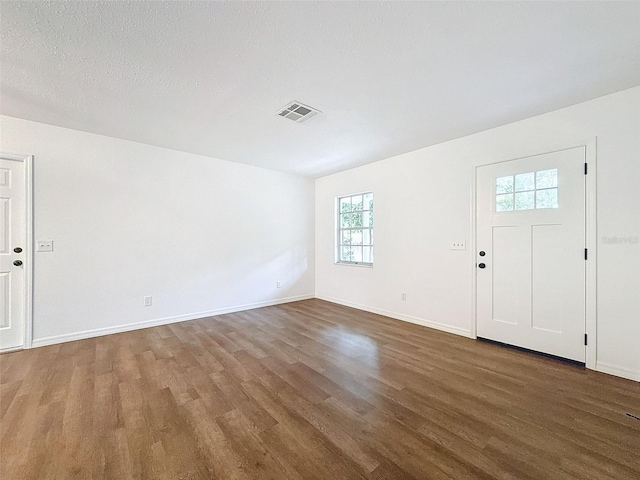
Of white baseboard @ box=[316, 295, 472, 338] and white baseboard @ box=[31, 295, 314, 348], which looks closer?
white baseboard @ box=[31, 295, 314, 348]

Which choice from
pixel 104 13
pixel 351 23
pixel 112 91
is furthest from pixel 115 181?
pixel 351 23

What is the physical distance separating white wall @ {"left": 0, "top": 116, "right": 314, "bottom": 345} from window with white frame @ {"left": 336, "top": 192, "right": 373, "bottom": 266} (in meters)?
1.12

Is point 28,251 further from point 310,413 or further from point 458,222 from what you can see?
point 458,222

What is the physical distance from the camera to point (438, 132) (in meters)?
3.21

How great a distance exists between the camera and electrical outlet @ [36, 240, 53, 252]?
300cm

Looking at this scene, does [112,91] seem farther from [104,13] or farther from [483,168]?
[483,168]

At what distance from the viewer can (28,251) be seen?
293 centimetres

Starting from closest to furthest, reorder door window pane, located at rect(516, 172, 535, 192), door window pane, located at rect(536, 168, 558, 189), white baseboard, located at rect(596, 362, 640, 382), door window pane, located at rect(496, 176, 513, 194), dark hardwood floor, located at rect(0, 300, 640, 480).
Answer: dark hardwood floor, located at rect(0, 300, 640, 480) < white baseboard, located at rect(596, 362, 640, 382) < door window pane, located at rect(536, 168, 558, 189) < door window pane, located at rect(516, 172, 535, 192) < door window pane, located at rect(496, 176, 513, 194)

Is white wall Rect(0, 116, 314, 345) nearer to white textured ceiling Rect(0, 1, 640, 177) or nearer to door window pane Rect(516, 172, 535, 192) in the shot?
white textured ceiling Rect(0, 1, 640, 177)

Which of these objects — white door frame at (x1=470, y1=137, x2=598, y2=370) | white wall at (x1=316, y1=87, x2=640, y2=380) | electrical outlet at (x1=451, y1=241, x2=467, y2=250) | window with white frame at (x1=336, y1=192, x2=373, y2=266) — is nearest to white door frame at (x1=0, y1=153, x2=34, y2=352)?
white wall at (x1=316, y1=87, x2=640, y2=380)

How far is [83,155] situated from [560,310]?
564cm

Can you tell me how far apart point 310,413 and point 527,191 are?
10.1 feet

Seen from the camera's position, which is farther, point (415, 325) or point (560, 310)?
point (415, 325)

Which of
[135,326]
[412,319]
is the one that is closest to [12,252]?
[135,326]
